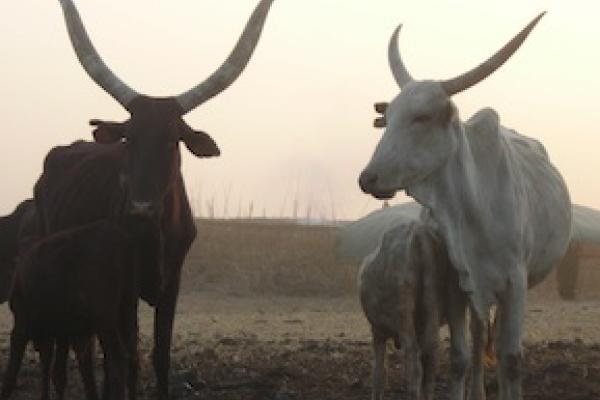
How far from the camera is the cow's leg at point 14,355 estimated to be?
8008 millimetres

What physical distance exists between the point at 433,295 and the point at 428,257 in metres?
0.23

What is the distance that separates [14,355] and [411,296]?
93.1 inches

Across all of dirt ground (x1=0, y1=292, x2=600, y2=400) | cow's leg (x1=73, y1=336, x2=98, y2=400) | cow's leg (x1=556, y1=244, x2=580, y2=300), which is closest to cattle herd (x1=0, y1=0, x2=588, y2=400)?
cow's leg (x1=73, y1=336, x2=98, y2=400)

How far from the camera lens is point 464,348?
26.8 ft

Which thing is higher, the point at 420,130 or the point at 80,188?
the point at 420,130

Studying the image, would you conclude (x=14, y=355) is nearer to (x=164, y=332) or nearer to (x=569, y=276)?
(x=164, y=332)

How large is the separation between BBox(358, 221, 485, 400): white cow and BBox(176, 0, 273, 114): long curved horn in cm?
173

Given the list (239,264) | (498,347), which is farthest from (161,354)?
(239,264)

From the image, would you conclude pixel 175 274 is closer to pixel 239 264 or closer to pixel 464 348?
pixel 464 348

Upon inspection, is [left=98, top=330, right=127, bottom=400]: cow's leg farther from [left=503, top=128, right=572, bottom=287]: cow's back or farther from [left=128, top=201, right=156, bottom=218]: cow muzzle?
[left=503, top=128, right=572, bottom=287]: cow's back

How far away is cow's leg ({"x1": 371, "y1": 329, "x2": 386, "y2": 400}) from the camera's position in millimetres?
8141

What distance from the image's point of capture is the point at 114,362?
8219 mm

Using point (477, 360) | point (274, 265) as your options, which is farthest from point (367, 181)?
point (274, 265)

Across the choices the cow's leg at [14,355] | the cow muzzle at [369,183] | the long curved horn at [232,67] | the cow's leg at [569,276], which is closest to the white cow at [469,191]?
the cow muzzle at [369,183]
